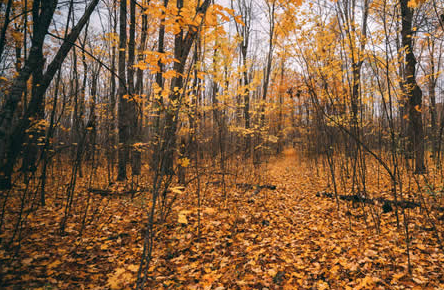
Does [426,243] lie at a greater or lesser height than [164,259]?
greater

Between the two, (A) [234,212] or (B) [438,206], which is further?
(A) [234,212]

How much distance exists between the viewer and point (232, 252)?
2.85 m

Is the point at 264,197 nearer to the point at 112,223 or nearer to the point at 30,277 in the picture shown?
the point at 112,223

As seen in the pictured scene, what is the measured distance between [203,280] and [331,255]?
5.69ft

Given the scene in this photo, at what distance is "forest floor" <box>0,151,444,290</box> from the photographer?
2.17m

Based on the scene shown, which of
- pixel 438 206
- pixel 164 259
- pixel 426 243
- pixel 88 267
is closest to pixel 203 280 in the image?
pixel 164 259

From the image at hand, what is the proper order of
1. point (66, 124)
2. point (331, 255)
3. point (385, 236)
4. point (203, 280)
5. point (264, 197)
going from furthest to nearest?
1. point (66, 124)
2. point (264, 197)
3. point (385, 236)
4. point (331, 255)
5. point (203, 280)

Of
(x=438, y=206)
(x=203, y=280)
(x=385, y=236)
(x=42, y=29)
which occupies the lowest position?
(x=203, y=280)

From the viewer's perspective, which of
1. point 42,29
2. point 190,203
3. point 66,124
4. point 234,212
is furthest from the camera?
point 66,124

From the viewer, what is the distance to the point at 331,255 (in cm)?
262

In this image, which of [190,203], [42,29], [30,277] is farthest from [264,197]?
[42,29]

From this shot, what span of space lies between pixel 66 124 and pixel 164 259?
46.7 feet

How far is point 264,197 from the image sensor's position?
16.8ft

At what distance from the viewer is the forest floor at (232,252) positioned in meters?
2.17
